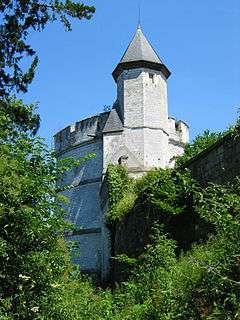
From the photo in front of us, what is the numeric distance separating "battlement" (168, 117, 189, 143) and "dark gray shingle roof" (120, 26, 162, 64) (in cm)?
383

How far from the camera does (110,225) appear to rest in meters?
19.7

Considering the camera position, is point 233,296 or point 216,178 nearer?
point 233,296

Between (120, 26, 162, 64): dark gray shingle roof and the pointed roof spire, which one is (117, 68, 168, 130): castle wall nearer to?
the pointed roof spire

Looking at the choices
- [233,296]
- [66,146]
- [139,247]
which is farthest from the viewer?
[66,146]

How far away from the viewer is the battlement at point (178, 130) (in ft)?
102

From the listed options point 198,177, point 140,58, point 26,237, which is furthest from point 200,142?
point 26,237

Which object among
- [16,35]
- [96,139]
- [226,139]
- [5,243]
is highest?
[96,139]

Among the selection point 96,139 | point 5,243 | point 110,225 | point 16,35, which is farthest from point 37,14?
point 96,139

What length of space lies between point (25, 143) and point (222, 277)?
3259 mm

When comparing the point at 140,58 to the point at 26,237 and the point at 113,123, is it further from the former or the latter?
the point at 26,237

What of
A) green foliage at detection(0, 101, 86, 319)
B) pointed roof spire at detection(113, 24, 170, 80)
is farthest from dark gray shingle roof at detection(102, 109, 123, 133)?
green foliage at detection(0, 101, 86, 319)

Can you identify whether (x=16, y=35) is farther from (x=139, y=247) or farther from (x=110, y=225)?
(x=110, y=225)

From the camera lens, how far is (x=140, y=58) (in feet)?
97.1

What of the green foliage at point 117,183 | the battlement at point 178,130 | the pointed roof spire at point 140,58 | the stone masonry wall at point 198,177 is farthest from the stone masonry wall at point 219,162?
the battlement at point 178,130
